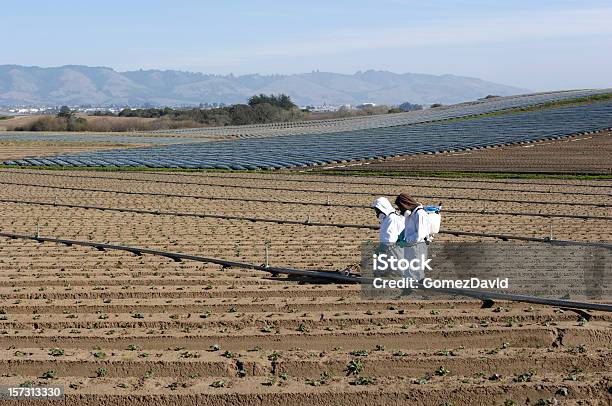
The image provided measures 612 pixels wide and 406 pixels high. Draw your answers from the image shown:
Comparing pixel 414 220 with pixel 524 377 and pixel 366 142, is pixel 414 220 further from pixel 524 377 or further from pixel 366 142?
pixel 366 142

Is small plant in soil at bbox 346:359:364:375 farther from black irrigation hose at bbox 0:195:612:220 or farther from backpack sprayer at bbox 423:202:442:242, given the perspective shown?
black irrigation hose at bbox 0:195:612:220

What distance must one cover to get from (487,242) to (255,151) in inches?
1385

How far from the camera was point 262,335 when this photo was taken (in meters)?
9.12

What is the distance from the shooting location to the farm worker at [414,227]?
10.2 metres

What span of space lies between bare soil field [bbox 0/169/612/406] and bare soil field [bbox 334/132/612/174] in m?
20.2

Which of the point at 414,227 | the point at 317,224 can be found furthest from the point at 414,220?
the point at 317,224

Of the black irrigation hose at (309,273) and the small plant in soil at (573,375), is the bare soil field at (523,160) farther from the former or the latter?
the small plant in soil at (573,375)

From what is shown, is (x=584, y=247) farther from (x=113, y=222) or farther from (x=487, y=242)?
(x=113, y=222)

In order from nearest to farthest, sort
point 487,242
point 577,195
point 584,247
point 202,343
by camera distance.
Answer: point 202,343 → point 584,247 → point 487,242 → point 577,195

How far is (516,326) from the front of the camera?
9336mm

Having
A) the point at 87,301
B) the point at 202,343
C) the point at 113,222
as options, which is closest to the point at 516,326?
the point at 202,343

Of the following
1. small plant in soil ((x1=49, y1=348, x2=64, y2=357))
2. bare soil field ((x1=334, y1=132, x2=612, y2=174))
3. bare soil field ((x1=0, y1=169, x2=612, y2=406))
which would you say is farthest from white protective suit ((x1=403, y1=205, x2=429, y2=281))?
bare soil field ((x1=334, y1=132, x2=612, y2=174))

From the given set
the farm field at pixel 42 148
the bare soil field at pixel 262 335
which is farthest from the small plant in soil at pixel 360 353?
the farm field at pixel 42 148

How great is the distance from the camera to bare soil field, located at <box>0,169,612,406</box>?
7.68 m
